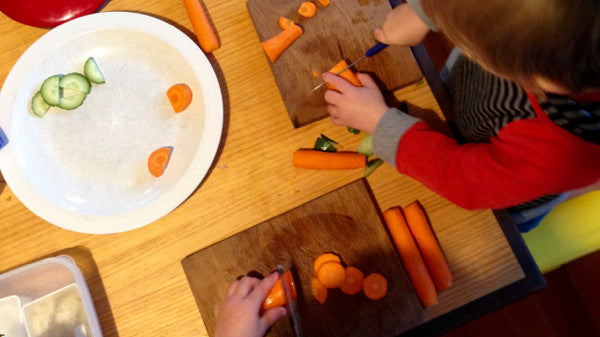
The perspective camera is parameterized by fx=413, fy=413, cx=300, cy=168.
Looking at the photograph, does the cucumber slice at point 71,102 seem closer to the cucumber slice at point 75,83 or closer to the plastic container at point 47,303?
the cucumber slice at point 75,83

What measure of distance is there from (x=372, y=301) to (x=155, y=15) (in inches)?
29.1

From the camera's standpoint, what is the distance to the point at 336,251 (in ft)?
2.58

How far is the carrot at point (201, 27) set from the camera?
848 millimetres

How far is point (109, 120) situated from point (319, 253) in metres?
0.50

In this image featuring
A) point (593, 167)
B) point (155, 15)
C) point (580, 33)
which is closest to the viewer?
point (580, 33)

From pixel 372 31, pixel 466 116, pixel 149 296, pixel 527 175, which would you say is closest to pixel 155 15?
pixel 372 31

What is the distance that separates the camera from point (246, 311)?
73 cm

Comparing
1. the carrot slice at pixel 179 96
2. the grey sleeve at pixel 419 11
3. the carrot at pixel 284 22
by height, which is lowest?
the grey sleeve at pixel 419 11

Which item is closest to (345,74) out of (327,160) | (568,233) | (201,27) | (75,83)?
(327,160)

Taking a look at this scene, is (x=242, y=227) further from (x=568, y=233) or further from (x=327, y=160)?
(x=568, y=233)

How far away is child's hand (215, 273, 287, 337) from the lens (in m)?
0.74

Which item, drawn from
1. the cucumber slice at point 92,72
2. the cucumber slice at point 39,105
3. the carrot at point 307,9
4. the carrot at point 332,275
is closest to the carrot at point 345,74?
the carrot at point 307,9

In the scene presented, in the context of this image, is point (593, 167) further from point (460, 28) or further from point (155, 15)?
point (155, 15)

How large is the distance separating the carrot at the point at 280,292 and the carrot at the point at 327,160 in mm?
211
